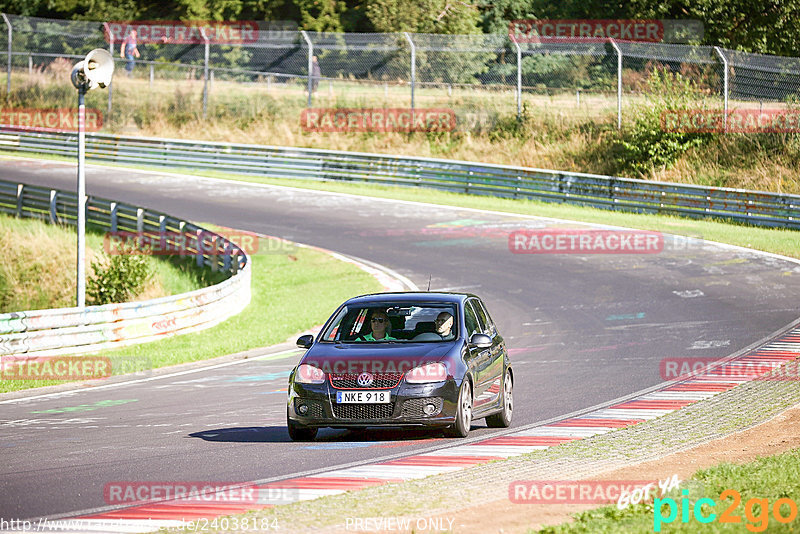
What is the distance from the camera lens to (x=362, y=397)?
34.5ft

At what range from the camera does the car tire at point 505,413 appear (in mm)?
11773

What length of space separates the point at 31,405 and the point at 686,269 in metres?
15.3

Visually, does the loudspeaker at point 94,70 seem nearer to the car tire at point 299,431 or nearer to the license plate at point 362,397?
the car tire at point 299,431

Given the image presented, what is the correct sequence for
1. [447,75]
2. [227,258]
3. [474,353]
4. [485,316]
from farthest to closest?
[447,75]
[227,258]
[485,316]
[474,353]

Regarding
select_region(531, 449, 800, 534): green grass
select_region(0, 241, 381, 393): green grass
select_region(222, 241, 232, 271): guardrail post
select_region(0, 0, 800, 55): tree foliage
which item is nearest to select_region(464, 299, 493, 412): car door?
select_region(531, 449, 800, 534): green grass

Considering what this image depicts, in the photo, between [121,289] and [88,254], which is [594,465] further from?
[88,254]

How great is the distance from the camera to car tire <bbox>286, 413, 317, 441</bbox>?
10.8 m

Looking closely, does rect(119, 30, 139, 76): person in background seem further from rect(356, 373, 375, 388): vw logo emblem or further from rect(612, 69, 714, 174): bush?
rect(356, 373, 375, 388): vw logo emblem

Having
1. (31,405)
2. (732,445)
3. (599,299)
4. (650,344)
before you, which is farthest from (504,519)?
(599,299)

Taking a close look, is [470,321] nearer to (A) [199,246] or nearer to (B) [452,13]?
(A) [199,246]

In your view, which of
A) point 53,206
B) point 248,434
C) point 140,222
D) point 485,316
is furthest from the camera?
point 53,206

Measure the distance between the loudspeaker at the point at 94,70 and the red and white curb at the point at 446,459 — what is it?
31.1ft

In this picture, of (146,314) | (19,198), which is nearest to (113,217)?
(19,198)

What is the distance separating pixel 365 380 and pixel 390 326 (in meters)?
1.17
